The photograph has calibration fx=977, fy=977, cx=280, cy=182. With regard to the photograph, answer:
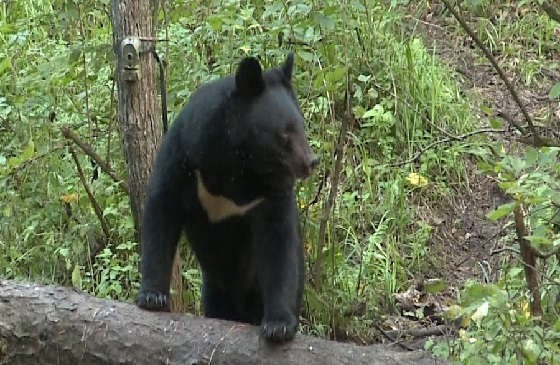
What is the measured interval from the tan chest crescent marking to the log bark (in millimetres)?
461

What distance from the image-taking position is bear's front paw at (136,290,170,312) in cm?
373

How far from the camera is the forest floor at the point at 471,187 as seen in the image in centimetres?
602

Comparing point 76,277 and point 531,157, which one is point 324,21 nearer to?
point 531,157

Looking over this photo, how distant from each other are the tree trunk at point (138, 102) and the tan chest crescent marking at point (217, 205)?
2.21ft

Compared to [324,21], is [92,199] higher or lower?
lower

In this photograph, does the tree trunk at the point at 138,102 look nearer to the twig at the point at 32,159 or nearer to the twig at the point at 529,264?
the twig at the point at 32,159

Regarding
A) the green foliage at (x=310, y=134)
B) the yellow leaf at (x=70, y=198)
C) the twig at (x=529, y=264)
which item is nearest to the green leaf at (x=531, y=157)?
the twig at (x=529, y=264)

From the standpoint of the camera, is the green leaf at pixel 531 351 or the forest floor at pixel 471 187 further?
the forest floor at pixel 471 187

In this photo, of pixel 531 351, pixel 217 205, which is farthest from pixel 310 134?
pixel 531 351

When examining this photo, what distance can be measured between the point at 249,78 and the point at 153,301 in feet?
3.05

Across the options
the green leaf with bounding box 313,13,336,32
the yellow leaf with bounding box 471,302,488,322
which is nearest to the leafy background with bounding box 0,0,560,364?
the green leaf with bounding box 313,13,336,32

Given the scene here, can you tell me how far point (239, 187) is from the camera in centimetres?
376

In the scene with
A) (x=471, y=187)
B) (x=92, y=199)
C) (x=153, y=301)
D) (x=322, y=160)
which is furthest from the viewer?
(x=471, y=187)

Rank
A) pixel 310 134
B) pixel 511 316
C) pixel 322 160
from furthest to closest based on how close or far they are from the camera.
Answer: pixel 310 134 < pixel 322 160 < pixel 511 316
